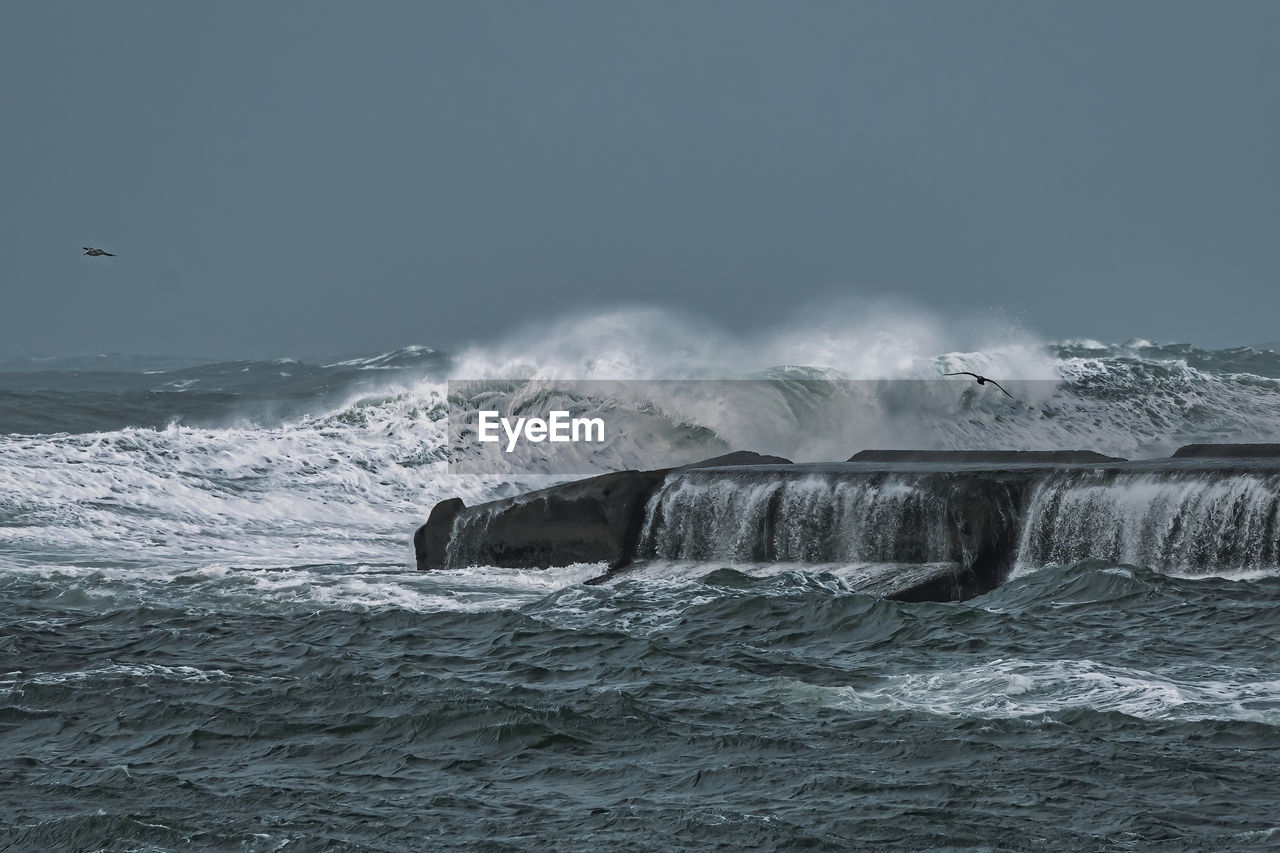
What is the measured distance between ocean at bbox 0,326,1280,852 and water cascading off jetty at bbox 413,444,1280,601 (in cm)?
5

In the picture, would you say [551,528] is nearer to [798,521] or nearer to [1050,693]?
[798,521]

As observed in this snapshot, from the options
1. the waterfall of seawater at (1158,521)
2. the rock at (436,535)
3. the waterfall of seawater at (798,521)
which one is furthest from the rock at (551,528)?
the waterfall of seawater at (1158,521)

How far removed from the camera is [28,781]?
22.9 ft

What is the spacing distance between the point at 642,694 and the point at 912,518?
557cm

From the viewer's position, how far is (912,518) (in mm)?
13461

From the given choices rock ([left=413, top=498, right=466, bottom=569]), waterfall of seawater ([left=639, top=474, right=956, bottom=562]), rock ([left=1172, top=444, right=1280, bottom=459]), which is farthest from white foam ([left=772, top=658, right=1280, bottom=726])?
rock ([left=413, top=498, right=466, bottom=569])

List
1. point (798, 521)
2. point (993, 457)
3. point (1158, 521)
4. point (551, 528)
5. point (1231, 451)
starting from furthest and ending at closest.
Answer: point (993, 457), point (1231, 451), point (551, 528), point (798, 521), point (1158, 521)

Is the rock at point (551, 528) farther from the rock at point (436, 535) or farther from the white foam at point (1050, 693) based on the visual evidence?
the white foam at point (1050, 693)

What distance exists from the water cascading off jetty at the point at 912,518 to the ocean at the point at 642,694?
0.17 ft

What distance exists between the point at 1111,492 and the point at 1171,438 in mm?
15552

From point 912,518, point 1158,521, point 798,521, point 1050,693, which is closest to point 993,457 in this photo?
point 798,521

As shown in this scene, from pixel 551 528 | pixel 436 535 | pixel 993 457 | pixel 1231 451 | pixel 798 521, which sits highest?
pixel 1231 451

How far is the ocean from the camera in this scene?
6.19 metres

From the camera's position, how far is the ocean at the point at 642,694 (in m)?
6.19
